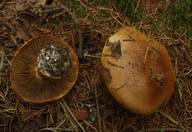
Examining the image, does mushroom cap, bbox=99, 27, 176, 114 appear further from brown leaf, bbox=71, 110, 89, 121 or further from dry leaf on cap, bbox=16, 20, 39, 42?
dry leaf on cap, bbox=16, 20, 39, 42

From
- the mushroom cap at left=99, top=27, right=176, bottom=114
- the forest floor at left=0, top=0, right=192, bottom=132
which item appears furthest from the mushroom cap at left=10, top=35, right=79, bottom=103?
the mushroom cap at left=99, top=27, right=176, bottom=114

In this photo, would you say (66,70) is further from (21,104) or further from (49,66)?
(21,104)

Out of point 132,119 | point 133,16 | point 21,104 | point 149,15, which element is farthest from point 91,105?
point 149,15

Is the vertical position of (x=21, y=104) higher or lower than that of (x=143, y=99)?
lower

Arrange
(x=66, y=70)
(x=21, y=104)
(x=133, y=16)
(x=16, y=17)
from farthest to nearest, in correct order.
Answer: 1. (x=133, y=16)
2. (x=16, y=17)
3. (x=21, y=104)
4. (x=66, y=70)

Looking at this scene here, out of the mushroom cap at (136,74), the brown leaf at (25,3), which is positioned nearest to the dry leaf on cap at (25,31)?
the brown leaf at (25,3)

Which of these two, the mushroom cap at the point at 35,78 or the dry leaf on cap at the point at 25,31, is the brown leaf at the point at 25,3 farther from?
the mushroom cap at the point at 35,78
